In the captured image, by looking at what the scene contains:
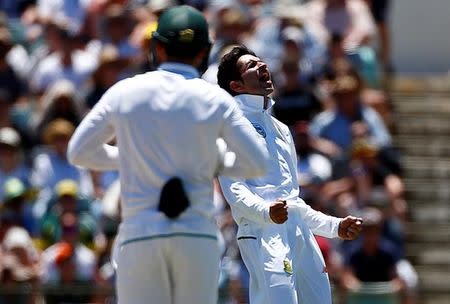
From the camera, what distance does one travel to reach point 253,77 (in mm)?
8359

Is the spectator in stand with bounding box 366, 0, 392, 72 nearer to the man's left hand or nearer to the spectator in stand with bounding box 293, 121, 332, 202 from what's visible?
the spectator in stand with bounding box 293, 121, 332, 202

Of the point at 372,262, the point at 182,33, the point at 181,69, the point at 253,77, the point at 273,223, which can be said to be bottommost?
the point at 372,262

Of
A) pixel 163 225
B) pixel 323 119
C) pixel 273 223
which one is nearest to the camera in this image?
pixel 163 225

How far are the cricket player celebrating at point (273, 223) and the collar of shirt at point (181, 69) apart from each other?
88 centimetres

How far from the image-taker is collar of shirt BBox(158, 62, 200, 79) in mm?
7342

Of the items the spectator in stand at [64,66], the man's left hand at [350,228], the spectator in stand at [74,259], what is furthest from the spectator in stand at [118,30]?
the man's left hand at [350,228]

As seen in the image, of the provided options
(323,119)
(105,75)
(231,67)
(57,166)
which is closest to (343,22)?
(323,119)

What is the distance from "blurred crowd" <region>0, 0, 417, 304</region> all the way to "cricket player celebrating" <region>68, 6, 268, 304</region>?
563 cm

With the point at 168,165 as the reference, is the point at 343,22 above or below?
below

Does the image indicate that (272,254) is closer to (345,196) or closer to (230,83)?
(230,83)

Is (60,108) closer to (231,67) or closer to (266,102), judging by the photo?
(231,67)

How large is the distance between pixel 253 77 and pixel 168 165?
1.37 m

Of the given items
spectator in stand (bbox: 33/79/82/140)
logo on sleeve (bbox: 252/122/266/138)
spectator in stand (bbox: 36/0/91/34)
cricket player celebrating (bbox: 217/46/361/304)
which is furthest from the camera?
spectator in stand (bbox: 36/0/91/34)

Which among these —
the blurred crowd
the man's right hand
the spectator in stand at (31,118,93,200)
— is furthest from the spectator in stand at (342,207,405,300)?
the man's right hand
